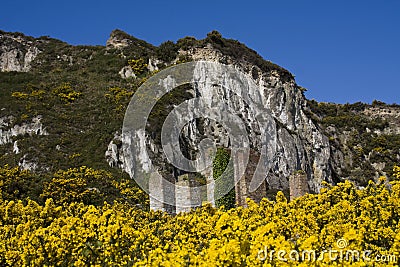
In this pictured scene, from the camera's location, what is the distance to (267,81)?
5506 cm

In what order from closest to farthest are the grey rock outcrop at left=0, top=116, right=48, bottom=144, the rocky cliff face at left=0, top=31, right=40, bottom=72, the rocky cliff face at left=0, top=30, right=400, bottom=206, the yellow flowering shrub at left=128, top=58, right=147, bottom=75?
the rocky cliff face at left=0, top=30, right=400, bottom=206
the grey rock outcrop at left=0, top=116, right=48, bottom=144
the yellow flowering shrub at left=128, top=58, right=147, bottom=75
the rocky cliff face at left=0, top=31, right=40, bottom=72

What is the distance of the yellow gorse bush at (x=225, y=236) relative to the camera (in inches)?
293

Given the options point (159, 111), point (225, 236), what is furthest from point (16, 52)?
point (225, 236)

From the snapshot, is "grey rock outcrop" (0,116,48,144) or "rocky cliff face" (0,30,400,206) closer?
"rocky cliff face" (0,30,400,206)

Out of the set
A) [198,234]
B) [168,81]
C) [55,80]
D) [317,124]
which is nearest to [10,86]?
[55,80]

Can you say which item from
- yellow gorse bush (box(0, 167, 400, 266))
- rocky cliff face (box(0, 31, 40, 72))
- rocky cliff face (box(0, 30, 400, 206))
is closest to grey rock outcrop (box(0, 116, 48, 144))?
rocky cliff face (box(0, 30, 400, 206))

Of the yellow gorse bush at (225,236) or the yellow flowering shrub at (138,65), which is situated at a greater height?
the yellow flowering shrub at (138,65)

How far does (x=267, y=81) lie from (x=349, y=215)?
43.6m

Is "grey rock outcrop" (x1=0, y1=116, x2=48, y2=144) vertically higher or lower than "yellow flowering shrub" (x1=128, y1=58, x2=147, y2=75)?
lower

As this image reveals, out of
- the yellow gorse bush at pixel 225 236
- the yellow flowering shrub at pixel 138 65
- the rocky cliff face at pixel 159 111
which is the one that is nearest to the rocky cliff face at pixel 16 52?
the rocky cliff face at pixel 159 111

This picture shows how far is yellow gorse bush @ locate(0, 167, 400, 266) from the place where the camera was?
745 centimetres

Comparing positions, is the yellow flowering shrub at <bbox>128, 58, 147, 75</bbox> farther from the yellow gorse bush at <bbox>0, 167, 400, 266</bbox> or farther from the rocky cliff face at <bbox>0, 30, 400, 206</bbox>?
the yellow gorse bush at <bbox>0, 167, 400, 266</bbox>

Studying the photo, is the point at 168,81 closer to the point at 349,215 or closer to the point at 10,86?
the point at 10,86

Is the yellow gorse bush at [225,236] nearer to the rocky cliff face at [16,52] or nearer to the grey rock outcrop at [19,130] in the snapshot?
the grey rock outcrop at [19,130]
